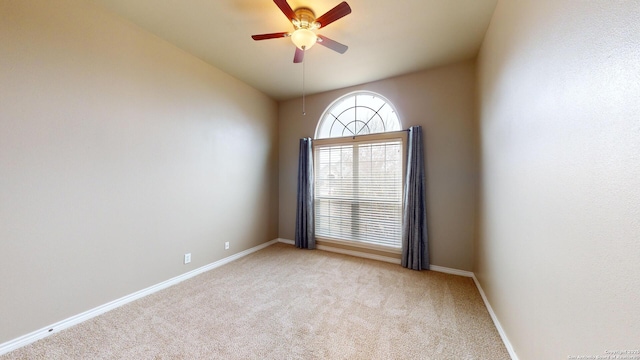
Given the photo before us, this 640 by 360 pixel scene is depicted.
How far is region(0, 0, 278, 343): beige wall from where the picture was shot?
5.25 feet

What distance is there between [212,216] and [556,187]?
134 inches

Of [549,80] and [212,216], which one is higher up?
[549,80]

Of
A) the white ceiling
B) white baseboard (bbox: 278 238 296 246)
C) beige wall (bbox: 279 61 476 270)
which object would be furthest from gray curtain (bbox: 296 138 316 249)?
beige wall (bbox: 279 61 476 270)

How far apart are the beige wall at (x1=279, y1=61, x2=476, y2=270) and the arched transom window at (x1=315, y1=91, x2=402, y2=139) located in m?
0.17

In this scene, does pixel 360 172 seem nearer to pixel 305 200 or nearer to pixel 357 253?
pixel 305 200

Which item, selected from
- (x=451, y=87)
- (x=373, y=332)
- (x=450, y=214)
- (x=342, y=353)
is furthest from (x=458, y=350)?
(x=451, y=87)

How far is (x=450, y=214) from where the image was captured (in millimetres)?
2934

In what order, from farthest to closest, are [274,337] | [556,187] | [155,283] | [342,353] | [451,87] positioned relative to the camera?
[451,87]
[155,283]
[274,337]
[342,353]
[556,187]

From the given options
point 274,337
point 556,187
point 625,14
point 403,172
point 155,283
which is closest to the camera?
point 625,14

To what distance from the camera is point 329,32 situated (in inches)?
90.9

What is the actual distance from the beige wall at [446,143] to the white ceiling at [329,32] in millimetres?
219

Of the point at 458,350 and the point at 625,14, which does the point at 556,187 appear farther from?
the point at 458,350

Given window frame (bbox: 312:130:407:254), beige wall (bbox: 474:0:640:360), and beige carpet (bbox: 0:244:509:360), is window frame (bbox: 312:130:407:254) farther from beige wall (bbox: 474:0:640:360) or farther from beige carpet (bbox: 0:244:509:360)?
beige wall (bbox: 474:0:640:360)

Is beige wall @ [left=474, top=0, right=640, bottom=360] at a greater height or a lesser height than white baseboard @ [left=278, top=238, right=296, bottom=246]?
greater
